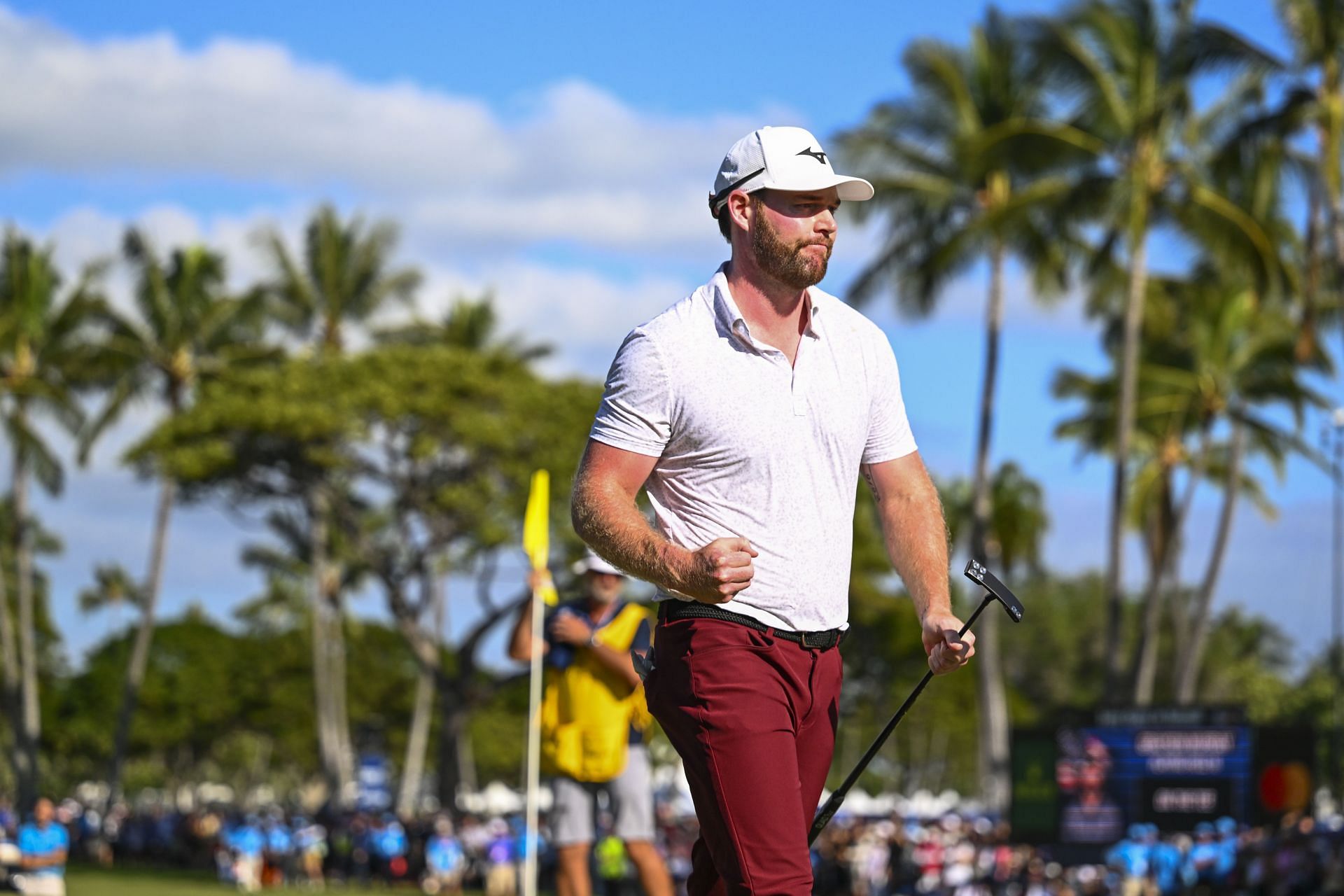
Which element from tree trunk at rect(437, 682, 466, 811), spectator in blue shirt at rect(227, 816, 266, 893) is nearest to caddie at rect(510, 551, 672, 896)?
spectator in blue shirt at rect(227, 816, 266, 893)

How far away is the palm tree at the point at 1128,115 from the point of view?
1484 inches

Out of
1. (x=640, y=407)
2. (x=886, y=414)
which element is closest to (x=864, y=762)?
(x=886, y=414)

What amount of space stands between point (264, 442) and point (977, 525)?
49.6 feet

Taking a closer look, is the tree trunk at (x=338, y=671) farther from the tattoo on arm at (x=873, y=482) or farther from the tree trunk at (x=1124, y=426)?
the tattoo on arm at (x=873, y=482)

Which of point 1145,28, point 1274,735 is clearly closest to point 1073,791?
point 1274,735

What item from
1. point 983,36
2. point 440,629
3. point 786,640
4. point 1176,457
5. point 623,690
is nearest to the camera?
point 786,640

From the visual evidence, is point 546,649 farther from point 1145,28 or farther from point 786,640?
point 1145,28

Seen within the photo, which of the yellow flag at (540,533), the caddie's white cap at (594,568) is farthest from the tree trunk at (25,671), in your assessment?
the caddie's white cap at (594,568)

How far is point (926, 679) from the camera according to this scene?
15.5 ft

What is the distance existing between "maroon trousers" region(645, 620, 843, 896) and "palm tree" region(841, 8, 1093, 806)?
1422 inches

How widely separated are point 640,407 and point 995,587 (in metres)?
0.93

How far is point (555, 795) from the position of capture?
30.8 ft

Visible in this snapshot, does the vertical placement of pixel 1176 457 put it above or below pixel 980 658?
Result: above

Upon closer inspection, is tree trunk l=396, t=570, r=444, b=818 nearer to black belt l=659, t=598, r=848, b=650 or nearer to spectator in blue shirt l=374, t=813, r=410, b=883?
spectator in blue shirt l=374, t=813, r=410, b=883
